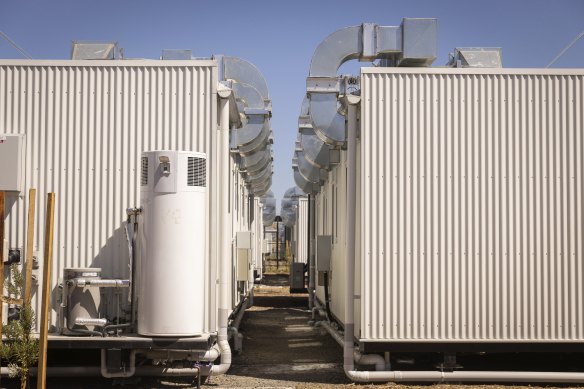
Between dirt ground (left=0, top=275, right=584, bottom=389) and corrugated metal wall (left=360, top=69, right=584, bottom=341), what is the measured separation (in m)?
1.01

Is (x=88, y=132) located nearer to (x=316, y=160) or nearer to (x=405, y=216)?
(x=405, y=216)

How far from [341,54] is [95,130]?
3903mm

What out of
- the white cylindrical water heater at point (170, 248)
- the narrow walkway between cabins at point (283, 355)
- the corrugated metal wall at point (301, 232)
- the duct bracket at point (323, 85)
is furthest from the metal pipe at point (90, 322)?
the corrugated metal wall at point (301, 232)

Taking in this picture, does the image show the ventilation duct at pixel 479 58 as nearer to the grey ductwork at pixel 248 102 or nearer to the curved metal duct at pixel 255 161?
the grey ductwork at pixel 248 102

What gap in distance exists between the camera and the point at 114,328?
9.88 metres

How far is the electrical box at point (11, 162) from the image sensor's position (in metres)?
10.2

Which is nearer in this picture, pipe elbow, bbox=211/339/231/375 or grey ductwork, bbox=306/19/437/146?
pipe elbow, bbox=211/339/231/375

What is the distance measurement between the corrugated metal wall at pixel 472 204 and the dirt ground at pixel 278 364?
1007 millimetres

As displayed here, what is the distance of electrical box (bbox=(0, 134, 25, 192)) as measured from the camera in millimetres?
10250

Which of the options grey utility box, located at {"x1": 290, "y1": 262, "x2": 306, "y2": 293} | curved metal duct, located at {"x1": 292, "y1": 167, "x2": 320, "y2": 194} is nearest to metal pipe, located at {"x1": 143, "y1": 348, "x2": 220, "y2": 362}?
curved metal duct, located at {"x1": 292, "y1": 167, "x2": 320, "y2": 194}

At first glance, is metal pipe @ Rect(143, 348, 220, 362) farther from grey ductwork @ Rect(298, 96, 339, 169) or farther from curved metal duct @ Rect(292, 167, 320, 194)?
curved metal duct @ Rect(292, 167, 320, 194)

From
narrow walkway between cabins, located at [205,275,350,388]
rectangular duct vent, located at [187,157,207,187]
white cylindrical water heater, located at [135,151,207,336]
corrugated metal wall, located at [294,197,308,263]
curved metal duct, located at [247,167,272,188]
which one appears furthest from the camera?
corrugated metal wall, located at [294,197,308,263]

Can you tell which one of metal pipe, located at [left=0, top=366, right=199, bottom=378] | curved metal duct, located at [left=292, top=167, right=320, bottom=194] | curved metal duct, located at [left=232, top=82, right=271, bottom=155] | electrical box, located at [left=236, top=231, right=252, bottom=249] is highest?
curved metal duct, located at [left=232, top=82, right=271, bottom=155]

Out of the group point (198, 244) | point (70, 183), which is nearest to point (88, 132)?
point (70, 183)
